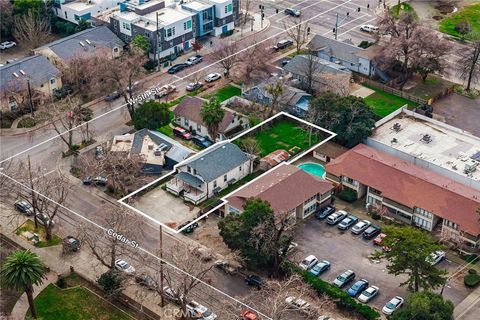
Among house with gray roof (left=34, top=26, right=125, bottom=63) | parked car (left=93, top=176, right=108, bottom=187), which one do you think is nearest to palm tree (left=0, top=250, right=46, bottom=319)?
parked car (left=93, top=176, right=108, bottom=187)

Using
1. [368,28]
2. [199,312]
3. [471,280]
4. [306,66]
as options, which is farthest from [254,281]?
[368,28]

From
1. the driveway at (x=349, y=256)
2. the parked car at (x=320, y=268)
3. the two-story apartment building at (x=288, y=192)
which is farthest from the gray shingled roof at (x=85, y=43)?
the parked car at (x=320, y=268)

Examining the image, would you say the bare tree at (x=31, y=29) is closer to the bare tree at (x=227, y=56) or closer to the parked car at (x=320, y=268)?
the bare tree at (x=227, y=56)

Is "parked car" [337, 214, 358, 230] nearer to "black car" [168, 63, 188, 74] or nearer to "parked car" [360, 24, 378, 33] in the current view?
"black car" [168, 63, 188, 74]

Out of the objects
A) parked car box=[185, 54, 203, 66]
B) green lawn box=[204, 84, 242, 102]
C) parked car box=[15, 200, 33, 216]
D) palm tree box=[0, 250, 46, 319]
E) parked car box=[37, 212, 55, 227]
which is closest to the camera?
palm tree box=[0, 250, 46, 319]

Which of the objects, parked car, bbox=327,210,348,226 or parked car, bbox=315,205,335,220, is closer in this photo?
parked car, bbox=327,210,348,226
